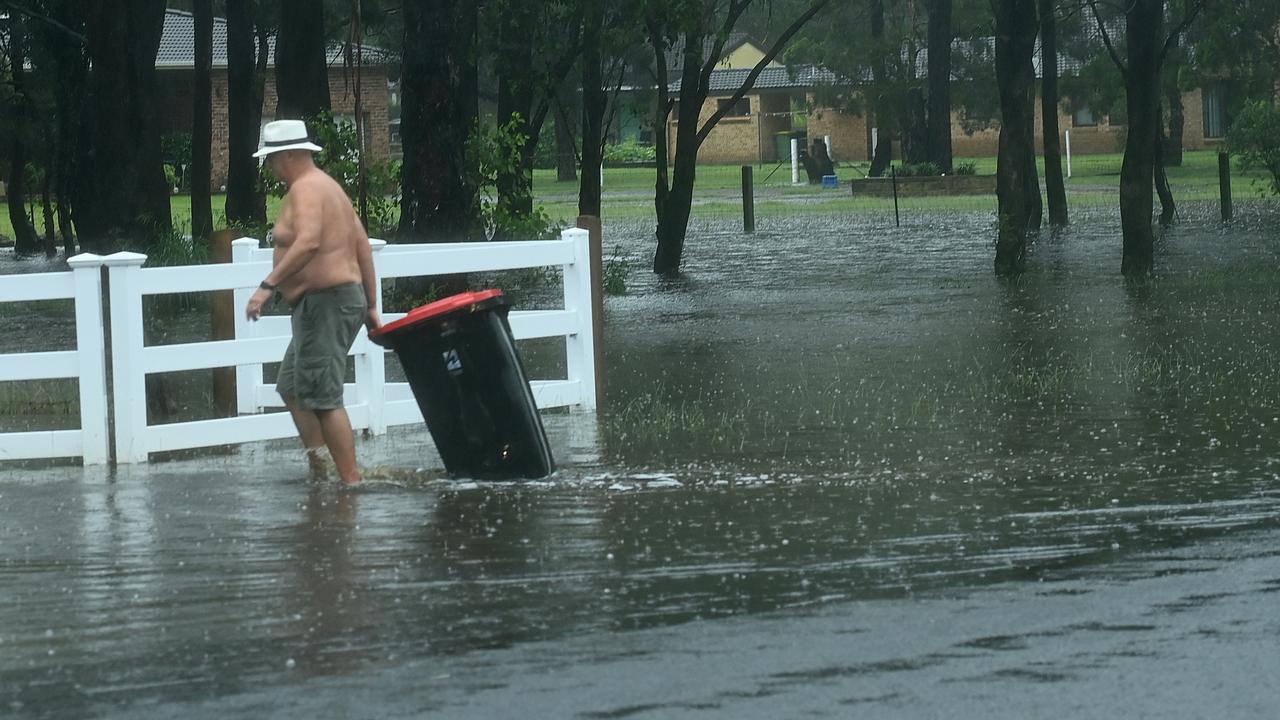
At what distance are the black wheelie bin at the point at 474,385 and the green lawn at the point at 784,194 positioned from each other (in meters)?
26.8

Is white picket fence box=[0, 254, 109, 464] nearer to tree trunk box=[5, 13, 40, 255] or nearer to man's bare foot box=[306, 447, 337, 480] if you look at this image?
man's bare foot box=[306, 447, 337, 480]

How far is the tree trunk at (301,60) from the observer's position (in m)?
29.5

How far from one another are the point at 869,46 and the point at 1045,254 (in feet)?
112

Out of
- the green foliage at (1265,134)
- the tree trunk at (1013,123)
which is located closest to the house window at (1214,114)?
the green foliage at (1265,134)

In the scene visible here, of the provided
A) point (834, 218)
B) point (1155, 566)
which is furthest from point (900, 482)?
point (834, 218)

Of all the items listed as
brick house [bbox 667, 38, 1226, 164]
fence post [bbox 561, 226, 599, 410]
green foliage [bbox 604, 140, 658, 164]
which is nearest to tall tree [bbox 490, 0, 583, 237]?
fence post [bbox 561, 226, 599, 410]

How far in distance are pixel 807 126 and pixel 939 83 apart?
108 feet

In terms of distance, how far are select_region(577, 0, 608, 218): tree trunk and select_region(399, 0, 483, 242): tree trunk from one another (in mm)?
6735

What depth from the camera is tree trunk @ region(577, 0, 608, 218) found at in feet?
90.4

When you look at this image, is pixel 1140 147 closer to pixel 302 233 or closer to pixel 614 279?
pixel 614 279

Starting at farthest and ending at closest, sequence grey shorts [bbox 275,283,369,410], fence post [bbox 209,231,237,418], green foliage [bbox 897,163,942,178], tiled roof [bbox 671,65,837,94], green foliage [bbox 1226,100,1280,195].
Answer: tiled roof [bbox 671,65,837,94] → green foliage [bbox 897,163,942,178] → green foliage [bbox 1226,100,1280,195] → fence post [bbox 209,231,237,418] → grey shorts [bbox 275,283,369,410]

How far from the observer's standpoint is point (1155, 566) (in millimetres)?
7844

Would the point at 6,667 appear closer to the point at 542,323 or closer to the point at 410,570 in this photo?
the point at 410,570

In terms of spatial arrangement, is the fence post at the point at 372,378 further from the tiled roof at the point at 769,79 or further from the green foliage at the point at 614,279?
the tiled roof at the point at 769,79
